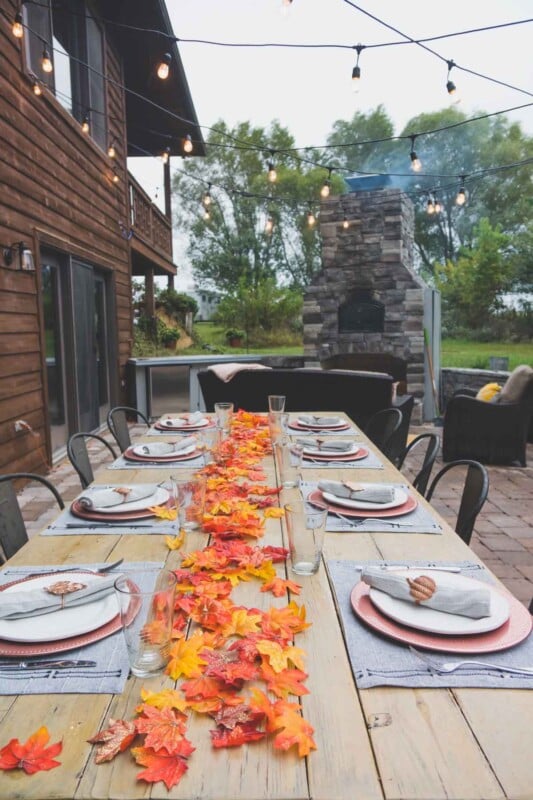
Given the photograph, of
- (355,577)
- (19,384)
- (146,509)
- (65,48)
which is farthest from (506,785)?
(65,48)

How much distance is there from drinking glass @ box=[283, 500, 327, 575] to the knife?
17.3 inches

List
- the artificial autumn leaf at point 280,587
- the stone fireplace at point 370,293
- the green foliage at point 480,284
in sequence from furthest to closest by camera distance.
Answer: the green foliage at point 480,284
the stone fireplace at point 370,293
the artificial autumn leaf at point 280,587

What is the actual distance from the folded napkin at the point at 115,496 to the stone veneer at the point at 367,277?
6.55 metres

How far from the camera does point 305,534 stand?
110 cm

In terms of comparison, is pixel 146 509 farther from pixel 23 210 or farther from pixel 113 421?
pixel 23 210

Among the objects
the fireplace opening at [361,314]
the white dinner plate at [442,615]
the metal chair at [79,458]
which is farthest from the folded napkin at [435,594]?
the fireplace opening at [361,314]

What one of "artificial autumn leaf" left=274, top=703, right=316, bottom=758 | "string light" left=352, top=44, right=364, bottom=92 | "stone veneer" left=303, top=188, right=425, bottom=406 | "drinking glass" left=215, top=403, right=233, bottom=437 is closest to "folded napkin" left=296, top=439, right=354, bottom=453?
"drinking glass" left=215, top=403, right=233, bottom=437

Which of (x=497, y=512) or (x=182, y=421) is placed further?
(x=497, y=512)

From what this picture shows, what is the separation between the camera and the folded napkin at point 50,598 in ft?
3.02

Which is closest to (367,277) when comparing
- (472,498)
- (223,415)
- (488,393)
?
(488,393)

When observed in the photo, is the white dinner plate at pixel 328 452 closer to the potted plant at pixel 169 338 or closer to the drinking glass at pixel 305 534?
the drinking glass at pixel 305 534

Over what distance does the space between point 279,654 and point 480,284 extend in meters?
11.0

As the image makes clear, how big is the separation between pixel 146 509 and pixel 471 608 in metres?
0.88

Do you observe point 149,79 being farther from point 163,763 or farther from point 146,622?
point 163,763
